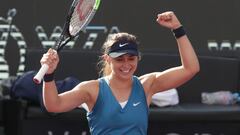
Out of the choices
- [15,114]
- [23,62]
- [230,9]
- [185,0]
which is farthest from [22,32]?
[230,9]

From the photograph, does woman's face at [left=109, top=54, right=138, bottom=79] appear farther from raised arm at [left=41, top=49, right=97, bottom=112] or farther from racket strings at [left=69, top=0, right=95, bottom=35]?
racket strings at [left=69, top=0, right=95, bottom=35]

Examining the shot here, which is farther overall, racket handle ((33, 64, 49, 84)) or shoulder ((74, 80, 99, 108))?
shoulder ((74, 80, 99, 108))

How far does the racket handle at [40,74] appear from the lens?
9.90 ft

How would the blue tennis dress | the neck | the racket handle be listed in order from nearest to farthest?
1. the racket handle
2. the blue tennis dress
3. the neck

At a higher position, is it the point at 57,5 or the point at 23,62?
the point at 57,5

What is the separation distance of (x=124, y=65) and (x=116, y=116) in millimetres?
271

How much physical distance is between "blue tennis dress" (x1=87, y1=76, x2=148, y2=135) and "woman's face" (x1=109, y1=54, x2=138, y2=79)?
0.10m

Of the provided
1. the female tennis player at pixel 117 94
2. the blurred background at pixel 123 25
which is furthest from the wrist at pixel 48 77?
the blurred background at pixel 123 25

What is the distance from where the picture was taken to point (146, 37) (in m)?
6.41

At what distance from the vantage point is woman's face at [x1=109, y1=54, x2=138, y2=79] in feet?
11.1

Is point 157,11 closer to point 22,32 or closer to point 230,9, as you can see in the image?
point 230,9

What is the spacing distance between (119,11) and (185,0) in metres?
0.66

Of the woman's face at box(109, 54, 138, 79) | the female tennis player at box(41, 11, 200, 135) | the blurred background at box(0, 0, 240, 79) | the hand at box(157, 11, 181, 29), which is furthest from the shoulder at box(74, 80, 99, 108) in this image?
the blurred background at box(0, 0, 240, 79)

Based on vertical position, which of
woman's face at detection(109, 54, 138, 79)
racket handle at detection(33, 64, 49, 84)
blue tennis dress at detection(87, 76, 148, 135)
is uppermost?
racket handle at detection(33, 64, 49, 84)
